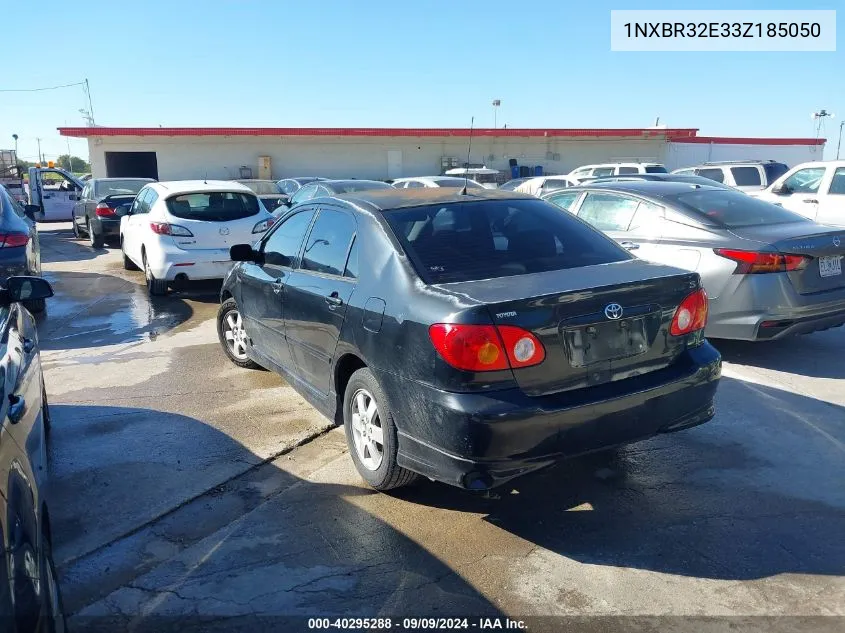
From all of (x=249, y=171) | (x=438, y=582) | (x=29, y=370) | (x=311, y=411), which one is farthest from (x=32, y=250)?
(x=249, y=171)

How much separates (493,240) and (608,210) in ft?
11.9

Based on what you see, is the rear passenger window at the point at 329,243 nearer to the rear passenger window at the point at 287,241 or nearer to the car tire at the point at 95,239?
the rear passenger window at the point at 287,241

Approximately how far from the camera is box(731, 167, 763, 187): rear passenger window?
17.2 meters

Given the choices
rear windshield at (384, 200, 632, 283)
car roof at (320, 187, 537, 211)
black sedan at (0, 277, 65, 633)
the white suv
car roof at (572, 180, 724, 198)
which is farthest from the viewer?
the white suv

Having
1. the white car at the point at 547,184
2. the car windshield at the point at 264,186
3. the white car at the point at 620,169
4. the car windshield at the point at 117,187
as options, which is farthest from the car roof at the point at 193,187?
the car windshield at the point at 264,186

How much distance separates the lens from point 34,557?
2182mm

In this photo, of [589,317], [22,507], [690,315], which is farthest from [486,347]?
[22,507]

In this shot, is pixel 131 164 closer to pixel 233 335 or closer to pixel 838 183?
pixel 233 335

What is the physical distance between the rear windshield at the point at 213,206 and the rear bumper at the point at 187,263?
48 cm

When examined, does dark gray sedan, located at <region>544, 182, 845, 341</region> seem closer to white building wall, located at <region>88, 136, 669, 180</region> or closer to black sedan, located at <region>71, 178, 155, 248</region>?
black sedan, located at <region>71, 178, 155, 248</region>

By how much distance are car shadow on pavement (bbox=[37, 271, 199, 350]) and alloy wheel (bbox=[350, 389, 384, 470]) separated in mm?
4674

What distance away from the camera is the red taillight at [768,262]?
5.74 metres

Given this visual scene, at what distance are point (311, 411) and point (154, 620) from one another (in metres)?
2.47

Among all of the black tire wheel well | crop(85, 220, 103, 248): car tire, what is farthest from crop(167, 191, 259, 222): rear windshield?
crop(85, 220, 103, 248): car tire
